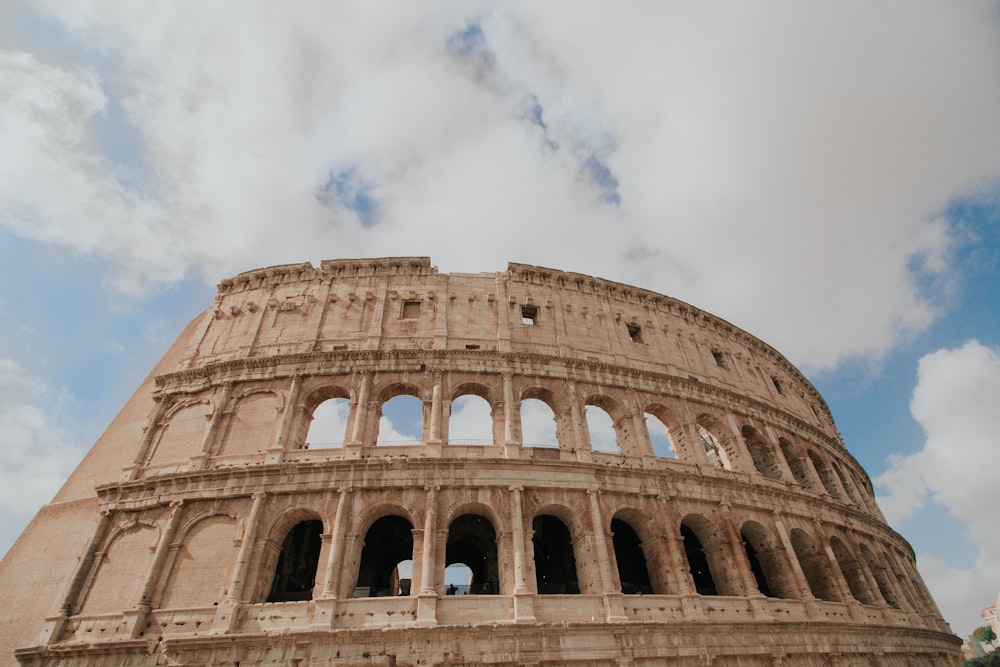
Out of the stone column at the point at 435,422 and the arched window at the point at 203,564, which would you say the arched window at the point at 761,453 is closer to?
the stone column at the point at 435,422

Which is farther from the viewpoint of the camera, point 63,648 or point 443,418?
point 443,418

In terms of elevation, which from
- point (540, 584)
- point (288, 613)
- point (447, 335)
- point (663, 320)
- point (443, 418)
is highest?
point (663, 320)

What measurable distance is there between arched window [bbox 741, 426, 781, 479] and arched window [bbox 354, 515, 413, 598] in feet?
44.8

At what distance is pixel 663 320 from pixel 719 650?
12857 mm

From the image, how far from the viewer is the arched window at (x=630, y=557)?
17016 mm

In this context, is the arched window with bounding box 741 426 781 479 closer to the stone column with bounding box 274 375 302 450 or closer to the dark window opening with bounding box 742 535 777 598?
the dark window opening with bounding box 742 535 777 598

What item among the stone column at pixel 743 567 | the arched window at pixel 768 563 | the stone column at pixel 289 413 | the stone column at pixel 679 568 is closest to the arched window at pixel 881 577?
the arched window at pixel 768 563

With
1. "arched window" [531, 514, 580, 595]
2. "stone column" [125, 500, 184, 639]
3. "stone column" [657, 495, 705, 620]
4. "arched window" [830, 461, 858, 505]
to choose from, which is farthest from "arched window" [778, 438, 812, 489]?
"stone column" [125, 500, 184, 639]

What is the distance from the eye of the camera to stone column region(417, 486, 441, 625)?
12.1m

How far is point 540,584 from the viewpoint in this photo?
56.0ft

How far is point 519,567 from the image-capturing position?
1306 centimetres

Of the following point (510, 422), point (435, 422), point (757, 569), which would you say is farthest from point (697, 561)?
point (435, 422)

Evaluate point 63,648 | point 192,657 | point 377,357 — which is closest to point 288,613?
point 192,657

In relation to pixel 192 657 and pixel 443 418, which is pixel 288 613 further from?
pixel 443 418
